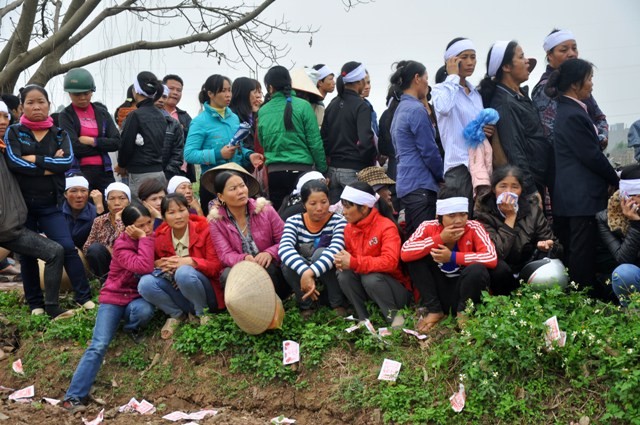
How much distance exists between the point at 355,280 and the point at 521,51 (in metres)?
2.74

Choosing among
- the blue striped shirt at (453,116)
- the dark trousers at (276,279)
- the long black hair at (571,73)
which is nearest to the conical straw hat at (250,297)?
the dark trousers at (276,279)

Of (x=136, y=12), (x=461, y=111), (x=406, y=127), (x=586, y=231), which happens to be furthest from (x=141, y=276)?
(x=136, y=12)

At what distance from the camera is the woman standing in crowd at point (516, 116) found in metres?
7.58

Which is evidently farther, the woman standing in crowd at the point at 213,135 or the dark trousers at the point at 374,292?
the woman standing in crowd at the point at 213,135

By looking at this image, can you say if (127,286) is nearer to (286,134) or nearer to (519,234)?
(286,134)

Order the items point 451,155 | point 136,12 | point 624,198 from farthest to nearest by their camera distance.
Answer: point 136,12
point 451,155
point 624,198

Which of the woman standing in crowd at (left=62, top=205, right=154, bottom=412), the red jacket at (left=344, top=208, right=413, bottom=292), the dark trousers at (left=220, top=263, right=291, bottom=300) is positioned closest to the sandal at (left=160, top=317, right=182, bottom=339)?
the woman standing in crowd at (left=62, top=205, right=154, bottom=412)

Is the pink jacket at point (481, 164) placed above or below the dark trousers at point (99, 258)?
above

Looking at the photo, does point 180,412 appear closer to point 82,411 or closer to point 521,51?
point 82,411

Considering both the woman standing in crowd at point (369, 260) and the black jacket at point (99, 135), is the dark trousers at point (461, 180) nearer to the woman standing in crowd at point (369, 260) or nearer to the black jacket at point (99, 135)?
the woman standing in crowd at point (369, 260)

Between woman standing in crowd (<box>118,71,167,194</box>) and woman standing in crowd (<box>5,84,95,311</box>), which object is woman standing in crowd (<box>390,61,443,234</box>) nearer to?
woman standing in crowd (<box>118,71,167,194</box>)

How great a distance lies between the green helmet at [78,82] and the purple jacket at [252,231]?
104 inches

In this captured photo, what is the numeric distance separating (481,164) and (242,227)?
2.38 m

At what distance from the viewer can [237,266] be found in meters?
7.30
